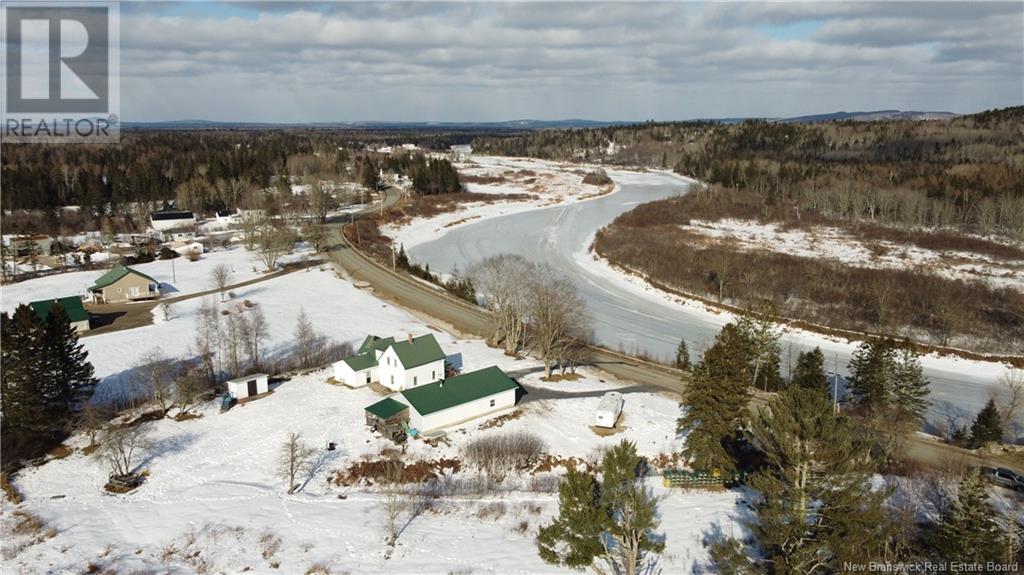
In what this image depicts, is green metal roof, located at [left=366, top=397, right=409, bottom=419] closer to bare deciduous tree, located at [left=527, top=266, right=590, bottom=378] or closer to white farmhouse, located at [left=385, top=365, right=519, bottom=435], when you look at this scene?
white farmhouse, located at [left=385, top=365, right=519, bottom=435]

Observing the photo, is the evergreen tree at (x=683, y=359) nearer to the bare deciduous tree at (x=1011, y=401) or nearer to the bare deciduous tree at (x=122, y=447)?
the bare deciduous tree at (x=1011, y=401)

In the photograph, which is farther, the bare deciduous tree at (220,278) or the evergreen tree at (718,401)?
the bare deciduous tree at (220,278)

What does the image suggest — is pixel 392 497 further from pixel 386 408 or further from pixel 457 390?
pixel 457 390

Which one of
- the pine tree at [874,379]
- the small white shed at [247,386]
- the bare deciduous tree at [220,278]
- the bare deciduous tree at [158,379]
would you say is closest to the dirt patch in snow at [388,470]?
the small white shed at [247,386]

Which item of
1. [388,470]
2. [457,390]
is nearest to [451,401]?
[457,390]

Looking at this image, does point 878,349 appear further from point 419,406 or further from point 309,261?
point 309,261
